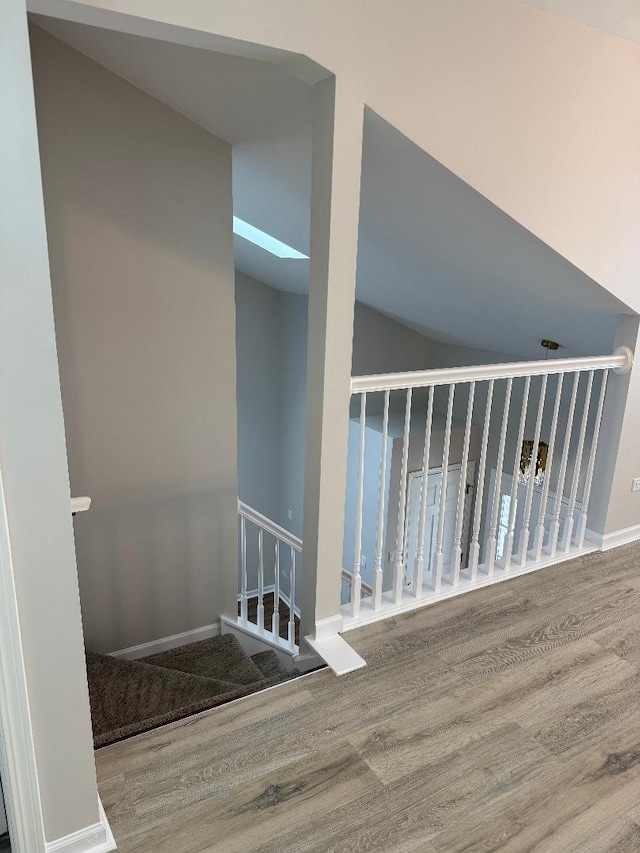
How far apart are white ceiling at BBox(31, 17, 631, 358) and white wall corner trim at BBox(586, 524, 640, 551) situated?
3.97 feet

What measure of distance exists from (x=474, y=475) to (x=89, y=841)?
540 cm

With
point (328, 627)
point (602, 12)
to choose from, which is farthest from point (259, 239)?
point (328, 627)

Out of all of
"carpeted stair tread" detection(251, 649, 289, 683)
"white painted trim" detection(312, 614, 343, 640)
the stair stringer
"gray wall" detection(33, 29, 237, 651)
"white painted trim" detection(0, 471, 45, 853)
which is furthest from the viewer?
the stair stringer

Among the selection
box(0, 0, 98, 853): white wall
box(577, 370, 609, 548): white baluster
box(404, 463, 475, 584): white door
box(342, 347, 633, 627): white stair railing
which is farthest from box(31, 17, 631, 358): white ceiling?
box(404, 463, 475, 584): white door

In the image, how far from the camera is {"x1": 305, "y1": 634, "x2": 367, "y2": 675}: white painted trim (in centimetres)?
235

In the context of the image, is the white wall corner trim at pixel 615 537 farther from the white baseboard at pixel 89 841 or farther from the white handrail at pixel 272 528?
the white baseboard at pixel 89 841

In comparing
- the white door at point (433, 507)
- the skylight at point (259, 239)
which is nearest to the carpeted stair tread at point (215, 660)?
the white door at point (433, 507)

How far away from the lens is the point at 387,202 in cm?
294

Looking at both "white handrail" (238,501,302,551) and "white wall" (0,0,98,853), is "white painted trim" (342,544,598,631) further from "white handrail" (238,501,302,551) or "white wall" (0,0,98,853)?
"white wall" (0,0,98,853)

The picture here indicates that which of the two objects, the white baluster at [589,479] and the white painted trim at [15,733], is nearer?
the white painted trim at [15,733]

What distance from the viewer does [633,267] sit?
2973mm

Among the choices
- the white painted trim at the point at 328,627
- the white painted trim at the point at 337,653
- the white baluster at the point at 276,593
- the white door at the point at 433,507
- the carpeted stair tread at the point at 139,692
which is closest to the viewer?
the white painted trim at the point at 337,653

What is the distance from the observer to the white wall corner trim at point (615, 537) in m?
3.38

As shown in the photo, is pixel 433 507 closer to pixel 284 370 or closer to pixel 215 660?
pixel 284 370
